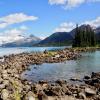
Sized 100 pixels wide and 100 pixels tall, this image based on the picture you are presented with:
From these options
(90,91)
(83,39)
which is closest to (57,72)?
(90,91)

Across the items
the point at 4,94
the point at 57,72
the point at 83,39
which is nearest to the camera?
the point at 4,94

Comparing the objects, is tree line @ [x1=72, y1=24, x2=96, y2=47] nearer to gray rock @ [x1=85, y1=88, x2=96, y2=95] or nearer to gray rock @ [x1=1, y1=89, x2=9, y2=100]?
gray rock @ [x1=85, y1=88, x2=96, y2=95]

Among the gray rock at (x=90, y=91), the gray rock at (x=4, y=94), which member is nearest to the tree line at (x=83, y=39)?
the gray rock at (x=90, y=91)

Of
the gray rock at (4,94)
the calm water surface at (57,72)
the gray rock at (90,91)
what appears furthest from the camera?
the calm water surface at (57,72)

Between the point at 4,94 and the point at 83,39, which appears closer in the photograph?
the point at 4,94

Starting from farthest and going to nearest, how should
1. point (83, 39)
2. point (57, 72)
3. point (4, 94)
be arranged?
point (83, 39) → point (57, 72) → point (4, 94)

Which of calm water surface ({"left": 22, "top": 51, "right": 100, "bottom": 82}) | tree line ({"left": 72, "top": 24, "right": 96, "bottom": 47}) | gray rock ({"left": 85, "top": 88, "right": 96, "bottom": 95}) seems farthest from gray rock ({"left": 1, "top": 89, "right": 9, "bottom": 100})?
tree line ({"left": 72, "top": 24, "right": 96, "bottom": 47})

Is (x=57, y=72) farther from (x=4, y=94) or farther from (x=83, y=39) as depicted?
(x=83, y=39)

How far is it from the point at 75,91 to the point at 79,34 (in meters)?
137

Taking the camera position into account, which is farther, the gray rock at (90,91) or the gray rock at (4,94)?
the gray rock at (90,91)

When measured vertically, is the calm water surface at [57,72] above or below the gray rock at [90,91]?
below

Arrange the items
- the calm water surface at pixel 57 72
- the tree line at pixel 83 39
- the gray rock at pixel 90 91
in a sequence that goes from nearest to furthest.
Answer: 1. the gray rock at pixel 90 91
2. the calm water surface at pixel 57 72
3. the tree line at pixel 83 39

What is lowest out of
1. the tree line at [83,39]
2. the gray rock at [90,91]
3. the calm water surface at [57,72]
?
the calm water surface at [57,72]

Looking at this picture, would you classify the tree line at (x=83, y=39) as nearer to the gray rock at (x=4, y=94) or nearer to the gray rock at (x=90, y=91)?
the gray rock at (x=90, y=91)
